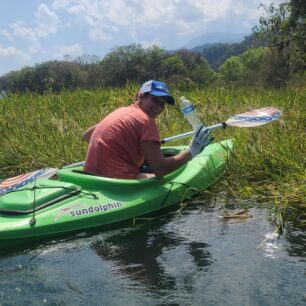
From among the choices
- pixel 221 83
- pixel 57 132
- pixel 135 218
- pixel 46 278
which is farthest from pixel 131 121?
pixel 221 83

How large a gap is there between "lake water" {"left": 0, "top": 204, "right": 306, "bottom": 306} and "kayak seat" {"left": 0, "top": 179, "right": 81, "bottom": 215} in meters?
0.32

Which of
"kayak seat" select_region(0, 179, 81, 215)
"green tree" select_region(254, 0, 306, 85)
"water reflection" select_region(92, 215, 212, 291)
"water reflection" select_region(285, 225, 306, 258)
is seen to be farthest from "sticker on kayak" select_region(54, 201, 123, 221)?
"green tree" select_region(254, 0, 306, 85)

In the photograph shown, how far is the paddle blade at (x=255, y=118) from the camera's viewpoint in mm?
5141

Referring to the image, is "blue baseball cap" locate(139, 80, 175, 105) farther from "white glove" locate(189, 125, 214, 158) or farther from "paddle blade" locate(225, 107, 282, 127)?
"paddle blade" locate(225, 107, 282, 127)

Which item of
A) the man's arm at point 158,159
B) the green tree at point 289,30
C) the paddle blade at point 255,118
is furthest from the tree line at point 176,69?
the man's arm at point 158,159

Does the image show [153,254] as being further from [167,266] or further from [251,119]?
[251,119]

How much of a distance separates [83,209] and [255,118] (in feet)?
6.88

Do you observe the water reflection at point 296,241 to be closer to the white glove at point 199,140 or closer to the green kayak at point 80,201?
the white glove at point 199,140

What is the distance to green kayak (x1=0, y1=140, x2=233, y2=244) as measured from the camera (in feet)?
13.0

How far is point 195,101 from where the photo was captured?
26.1 feet

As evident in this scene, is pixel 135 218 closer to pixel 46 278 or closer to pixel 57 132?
pixel 46 278

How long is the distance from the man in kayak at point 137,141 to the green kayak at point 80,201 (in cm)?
16

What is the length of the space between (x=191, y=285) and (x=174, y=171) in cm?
182

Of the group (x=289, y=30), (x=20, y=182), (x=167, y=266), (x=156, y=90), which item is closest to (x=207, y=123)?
(x=156, y=90)
